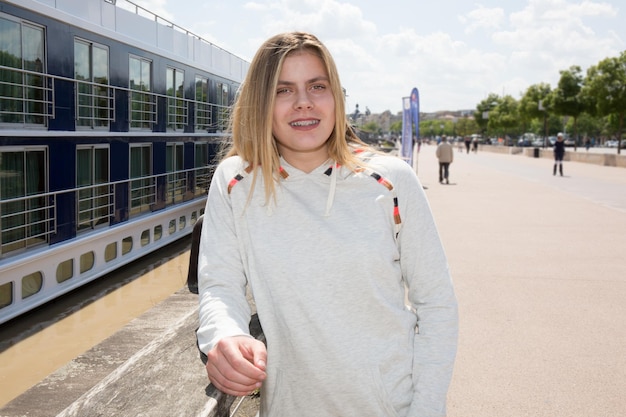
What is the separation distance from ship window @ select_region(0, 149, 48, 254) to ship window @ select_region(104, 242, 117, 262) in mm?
2078

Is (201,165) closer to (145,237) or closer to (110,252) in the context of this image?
(145,237)

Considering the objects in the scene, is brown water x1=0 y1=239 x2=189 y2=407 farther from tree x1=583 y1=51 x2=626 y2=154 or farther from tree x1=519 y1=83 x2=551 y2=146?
tree x1=519 y1=83 x2=551 y2=146

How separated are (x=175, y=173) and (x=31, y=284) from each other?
647 centimetres

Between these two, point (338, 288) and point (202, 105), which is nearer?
point (338, 288)

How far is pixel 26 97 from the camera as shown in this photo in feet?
31.4

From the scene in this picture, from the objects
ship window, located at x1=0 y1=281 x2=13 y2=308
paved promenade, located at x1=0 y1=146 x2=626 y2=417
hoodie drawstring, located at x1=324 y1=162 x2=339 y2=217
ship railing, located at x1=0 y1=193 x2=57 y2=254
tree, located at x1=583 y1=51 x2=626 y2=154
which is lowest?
ship window, located at x1=0 y1=281 x2=13 y2=308

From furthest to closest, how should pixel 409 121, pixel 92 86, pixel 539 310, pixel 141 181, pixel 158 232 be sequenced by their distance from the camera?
1. pixel 409 121
2. pixel 158 232
3. pixel 141 181
4. pixel 92 86
5. pixel 539 310

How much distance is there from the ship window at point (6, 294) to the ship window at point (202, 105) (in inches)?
339

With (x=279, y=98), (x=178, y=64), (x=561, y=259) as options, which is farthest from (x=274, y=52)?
(x=178, y=64)

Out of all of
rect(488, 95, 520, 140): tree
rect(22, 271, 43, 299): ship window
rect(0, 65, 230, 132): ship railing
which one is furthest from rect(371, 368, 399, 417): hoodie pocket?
rect(488, 95, 520, 140): tree

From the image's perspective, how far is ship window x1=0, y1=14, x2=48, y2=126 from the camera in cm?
912

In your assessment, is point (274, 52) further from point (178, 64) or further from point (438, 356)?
point (178, 64)

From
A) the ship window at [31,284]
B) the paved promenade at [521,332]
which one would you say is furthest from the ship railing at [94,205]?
the paved promenade at [521,332]

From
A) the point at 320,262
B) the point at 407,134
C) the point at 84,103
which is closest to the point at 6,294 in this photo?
the point at 84,103
